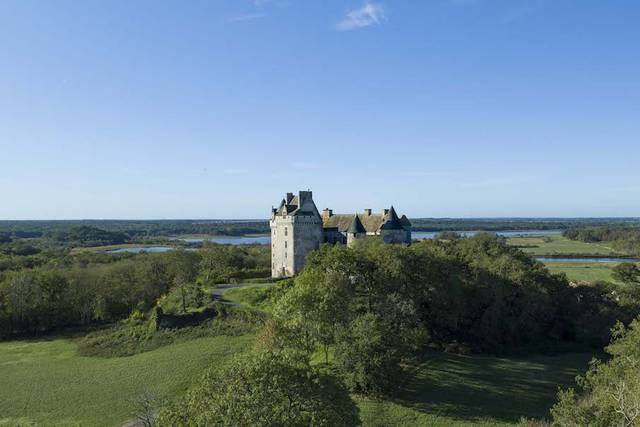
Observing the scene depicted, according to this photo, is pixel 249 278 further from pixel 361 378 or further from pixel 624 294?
pixel 624 294

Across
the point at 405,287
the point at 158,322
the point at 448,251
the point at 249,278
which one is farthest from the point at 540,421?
the point at 249,278

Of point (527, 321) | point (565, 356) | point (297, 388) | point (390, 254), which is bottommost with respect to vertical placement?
point (565, 356)

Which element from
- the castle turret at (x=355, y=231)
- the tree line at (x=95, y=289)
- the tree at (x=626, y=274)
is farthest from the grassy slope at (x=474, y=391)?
the tree at (x=626, y=274)

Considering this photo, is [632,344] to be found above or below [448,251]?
below

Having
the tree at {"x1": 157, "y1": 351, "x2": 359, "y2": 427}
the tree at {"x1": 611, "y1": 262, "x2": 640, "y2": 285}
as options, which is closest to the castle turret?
the tree at {"x1": 157, "y1": 351, "x2": 359, "y2": 427}

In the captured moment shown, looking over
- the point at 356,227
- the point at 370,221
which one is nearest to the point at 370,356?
the point at 356,227

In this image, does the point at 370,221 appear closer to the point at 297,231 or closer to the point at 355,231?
the point at 355,231
